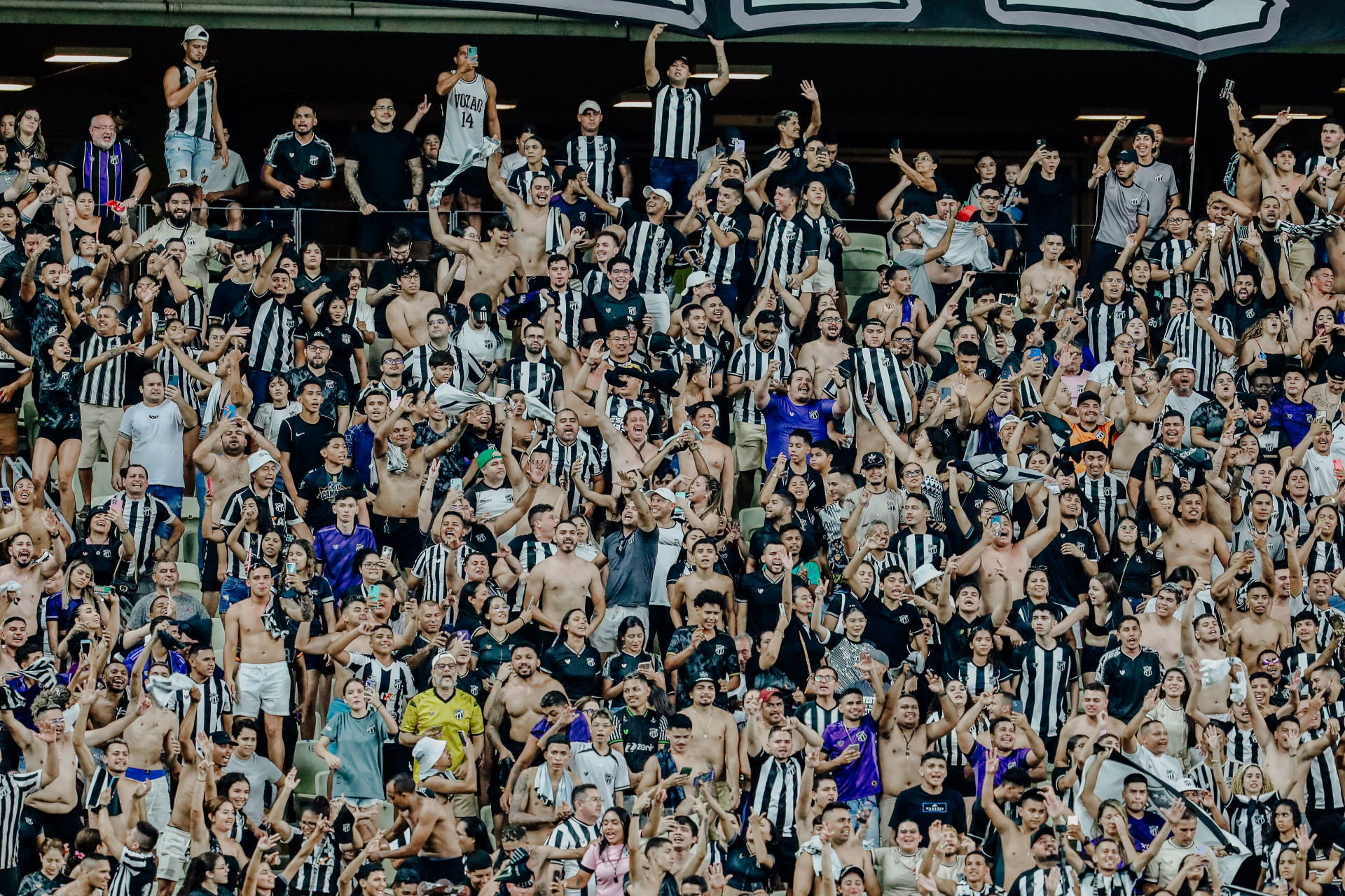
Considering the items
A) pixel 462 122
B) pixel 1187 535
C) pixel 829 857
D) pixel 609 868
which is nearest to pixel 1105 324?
pixel 1187 535

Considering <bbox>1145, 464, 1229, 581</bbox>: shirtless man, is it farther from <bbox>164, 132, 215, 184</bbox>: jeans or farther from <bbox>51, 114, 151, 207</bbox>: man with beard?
<bbox>51, 114, 151, 207</bbox>: man with beard

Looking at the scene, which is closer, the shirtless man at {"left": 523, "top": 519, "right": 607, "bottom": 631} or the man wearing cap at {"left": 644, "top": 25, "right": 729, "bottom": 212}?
the shirtless man at {"left": 523, "top": 519, "right": 607, "bottom": 631}

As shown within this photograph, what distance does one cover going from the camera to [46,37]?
22.6 m

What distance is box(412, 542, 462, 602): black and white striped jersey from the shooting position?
16.0 metres

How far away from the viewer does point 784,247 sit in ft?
62.5

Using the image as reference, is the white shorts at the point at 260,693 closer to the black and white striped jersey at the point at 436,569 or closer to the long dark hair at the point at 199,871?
the black and white striped jersey at the point at 436,569

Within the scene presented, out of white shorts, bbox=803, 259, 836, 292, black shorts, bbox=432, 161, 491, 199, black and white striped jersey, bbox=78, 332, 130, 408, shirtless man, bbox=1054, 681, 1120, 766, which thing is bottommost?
shirtless man, bbox=1054, 681, 1120, 766

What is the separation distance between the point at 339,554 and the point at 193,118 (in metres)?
4.85

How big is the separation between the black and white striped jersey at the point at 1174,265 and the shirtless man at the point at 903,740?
5390mm

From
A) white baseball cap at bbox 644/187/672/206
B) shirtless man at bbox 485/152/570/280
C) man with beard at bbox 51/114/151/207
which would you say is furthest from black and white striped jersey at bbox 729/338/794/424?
man with beard at bbox 51/114/151/207

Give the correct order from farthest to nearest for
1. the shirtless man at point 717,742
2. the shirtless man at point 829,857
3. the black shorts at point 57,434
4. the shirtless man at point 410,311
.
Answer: the shirtless man at point 410,311 < the black shorts at point 57,434 < the shirtless man at point 717,742 < the shirtless man at point 829,857

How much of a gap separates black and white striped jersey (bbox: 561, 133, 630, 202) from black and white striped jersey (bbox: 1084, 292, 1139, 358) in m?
3.99

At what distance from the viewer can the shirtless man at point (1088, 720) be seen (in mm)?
15750

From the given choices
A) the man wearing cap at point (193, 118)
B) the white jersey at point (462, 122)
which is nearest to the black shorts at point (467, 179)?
the white jersey at point (462, 122)
